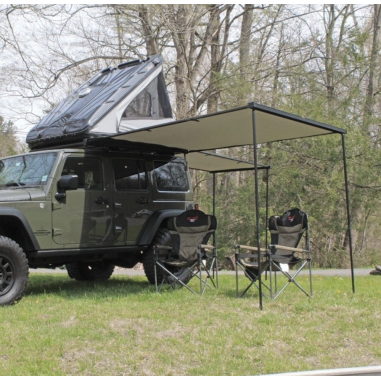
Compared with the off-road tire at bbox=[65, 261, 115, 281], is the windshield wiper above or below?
above

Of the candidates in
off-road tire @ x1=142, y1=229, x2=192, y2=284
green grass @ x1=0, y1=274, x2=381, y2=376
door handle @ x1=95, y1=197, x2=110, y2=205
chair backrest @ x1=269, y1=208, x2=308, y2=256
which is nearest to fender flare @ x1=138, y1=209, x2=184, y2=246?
off-road tire @ x1=142, y1=229, x2=192, y2=284

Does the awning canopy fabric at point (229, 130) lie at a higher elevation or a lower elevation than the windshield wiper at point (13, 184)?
higher

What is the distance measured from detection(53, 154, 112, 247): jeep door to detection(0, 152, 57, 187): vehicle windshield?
0.23m

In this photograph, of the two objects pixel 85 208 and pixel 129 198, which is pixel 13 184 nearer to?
pixel 85 208

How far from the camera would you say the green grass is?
13.3 ft

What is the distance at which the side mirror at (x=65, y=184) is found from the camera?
6238 millimetres

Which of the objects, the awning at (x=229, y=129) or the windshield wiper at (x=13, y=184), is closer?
the awning at (x=229, y=129)

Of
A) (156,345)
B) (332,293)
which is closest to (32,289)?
(156,345)

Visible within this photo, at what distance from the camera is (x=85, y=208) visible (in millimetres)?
6648

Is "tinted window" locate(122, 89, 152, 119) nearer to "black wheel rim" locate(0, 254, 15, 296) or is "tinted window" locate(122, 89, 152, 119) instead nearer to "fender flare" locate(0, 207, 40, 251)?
"fender flare" locate(0, 207, 40, 251)

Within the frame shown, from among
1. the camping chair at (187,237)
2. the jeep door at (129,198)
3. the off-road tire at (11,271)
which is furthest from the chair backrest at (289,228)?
the off-road tire at (11,271)

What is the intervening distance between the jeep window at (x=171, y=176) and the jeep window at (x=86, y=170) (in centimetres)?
99

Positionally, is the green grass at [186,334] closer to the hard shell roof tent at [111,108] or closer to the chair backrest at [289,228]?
the chair backrest at [289,228]

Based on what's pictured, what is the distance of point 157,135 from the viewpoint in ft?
22.9
